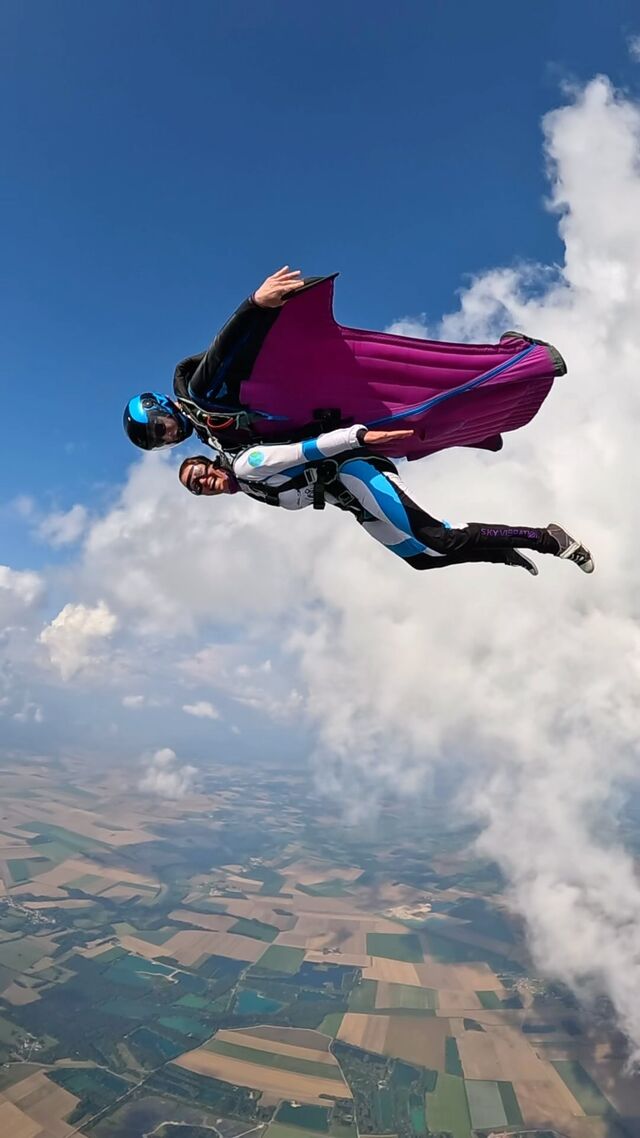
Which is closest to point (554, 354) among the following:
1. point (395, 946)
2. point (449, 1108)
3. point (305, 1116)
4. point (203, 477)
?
point (203, 477)

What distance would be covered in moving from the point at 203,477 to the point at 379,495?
1.08m

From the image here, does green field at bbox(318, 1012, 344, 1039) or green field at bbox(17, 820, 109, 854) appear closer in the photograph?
green field at bbox(318, 1012, 344, 1039)

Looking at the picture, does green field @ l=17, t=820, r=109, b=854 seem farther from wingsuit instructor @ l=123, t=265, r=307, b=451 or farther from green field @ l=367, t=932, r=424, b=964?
wingsuit instructor @ l=123, t=265, r=307, b=451

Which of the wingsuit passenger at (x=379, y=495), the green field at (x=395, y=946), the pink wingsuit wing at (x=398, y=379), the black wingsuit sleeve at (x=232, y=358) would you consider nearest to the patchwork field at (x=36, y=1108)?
the green field at (x=395, y=946)

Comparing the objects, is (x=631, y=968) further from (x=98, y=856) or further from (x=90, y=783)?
(x=90, y=783)

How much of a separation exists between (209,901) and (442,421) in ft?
300

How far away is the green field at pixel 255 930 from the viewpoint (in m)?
71.7

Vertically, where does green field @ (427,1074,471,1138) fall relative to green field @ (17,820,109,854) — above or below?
below

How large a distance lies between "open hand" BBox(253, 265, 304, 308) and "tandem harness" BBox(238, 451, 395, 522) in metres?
0.87

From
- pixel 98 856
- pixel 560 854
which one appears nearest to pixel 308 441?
pixel 98 856

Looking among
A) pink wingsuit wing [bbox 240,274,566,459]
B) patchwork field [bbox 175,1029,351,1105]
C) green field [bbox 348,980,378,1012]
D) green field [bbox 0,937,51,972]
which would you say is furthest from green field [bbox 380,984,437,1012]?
pink wingsuit wing [bbox 240,274,566,459]

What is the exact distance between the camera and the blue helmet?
368cm

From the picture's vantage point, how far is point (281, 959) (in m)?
66.9

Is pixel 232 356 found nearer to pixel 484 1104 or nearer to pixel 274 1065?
pixel 274 1065
